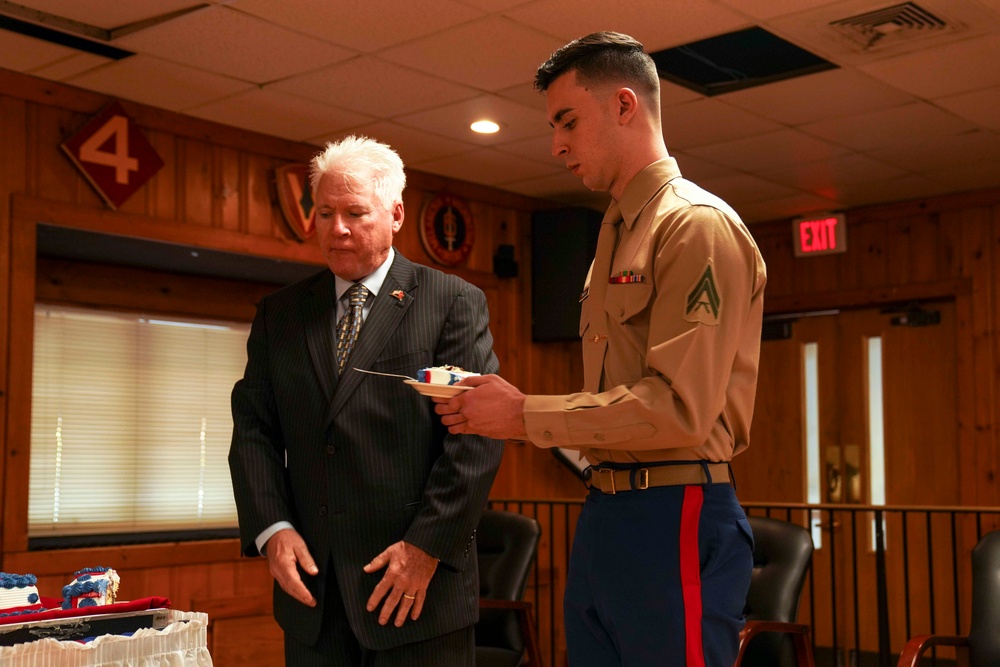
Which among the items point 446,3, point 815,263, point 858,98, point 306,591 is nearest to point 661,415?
point 306,591

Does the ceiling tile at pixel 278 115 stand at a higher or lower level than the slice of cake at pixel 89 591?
higher

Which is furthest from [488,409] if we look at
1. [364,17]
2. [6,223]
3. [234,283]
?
[234,283]

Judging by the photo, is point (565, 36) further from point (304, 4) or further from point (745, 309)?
point (745, 309)

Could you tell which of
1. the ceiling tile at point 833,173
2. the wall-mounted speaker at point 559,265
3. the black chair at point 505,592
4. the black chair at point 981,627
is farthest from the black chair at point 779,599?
the wall-mounted speaker at point 559,265

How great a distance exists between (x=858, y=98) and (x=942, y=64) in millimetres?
515

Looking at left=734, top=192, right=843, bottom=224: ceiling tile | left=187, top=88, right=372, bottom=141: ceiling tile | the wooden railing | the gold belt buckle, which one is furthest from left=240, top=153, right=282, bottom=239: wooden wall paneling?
the gold belt buckle

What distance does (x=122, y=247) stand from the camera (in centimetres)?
535

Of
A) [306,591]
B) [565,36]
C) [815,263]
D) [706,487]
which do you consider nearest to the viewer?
[706,487]

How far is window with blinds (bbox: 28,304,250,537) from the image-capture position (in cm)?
545

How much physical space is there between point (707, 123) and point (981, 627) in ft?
9.33

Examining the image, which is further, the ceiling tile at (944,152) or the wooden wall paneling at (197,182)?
the ceiling tile at (944,152)

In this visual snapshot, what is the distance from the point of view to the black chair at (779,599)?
12.8 feet

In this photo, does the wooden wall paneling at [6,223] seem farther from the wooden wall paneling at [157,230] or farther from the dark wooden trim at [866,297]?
the dark wooden trim at [866,297]

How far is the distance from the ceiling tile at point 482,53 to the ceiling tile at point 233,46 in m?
0.31
